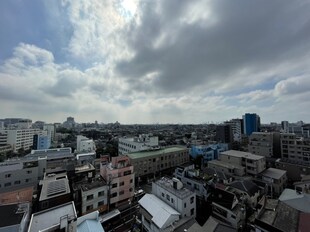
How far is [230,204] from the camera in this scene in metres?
17.9

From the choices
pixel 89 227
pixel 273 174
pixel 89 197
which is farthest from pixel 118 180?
pixel 273 174

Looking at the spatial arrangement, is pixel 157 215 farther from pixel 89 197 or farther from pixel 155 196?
pixel 89 197

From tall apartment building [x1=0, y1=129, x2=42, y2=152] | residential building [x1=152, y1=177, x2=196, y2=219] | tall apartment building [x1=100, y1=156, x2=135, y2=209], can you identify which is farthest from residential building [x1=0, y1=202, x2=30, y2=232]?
tall apartment building [x1=0, y1=129, x2=42, y2=152]

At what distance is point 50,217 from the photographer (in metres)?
14.0

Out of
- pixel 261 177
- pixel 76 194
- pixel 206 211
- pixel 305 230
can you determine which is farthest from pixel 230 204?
pixel 76 194

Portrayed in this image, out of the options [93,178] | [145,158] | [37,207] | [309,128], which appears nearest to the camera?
[37,207]

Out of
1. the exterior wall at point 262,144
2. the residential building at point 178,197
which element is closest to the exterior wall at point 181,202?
the residential building at point 178,197

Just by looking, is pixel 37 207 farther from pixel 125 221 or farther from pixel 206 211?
pixel 206 211

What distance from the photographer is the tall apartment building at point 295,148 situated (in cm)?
3791

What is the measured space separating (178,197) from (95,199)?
11233 mm

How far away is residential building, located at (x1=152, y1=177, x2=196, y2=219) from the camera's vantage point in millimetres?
17156

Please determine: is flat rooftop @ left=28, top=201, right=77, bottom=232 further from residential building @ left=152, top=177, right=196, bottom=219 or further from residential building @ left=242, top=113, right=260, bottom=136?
residential building @ left=242, top=113, right=260, bottom=136

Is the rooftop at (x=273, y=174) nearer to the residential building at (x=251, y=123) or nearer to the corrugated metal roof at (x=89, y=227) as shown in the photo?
the corrugated metal roof at (x=89, y=227)

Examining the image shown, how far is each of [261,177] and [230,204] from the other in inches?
645
